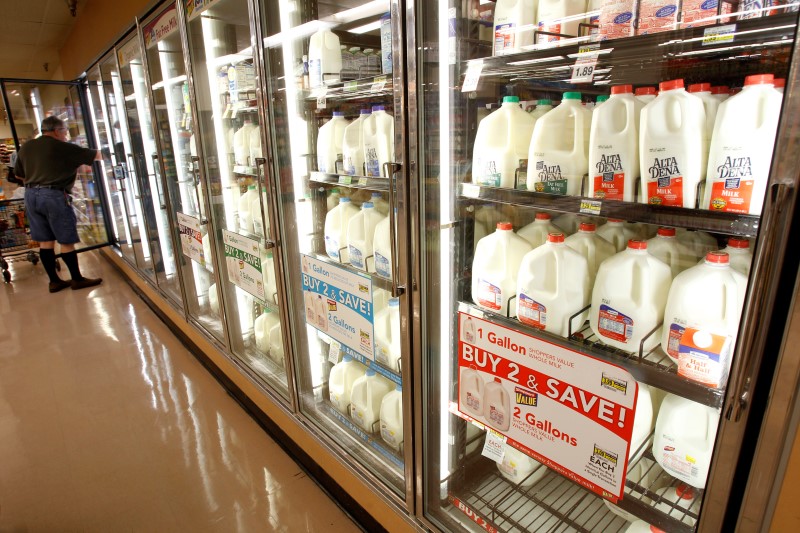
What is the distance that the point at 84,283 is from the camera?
5367mm

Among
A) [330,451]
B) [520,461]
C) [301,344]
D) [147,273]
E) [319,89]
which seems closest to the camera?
[520,461]

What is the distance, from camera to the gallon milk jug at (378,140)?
1.70 m

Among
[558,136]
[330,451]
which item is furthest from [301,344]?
[558,136]

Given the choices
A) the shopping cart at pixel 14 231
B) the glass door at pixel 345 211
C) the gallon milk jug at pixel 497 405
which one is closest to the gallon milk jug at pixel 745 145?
the gallon milk jug at pixel 497 405

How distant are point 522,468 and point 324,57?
5.67 feet

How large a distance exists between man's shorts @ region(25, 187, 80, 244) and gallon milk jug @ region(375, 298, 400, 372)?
479cm

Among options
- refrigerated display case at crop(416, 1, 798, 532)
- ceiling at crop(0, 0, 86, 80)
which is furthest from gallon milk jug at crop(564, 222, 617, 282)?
ceiling at crop(0, 0, 86, 80)

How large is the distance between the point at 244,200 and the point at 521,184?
6.41 feet

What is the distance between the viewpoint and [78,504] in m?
2.19

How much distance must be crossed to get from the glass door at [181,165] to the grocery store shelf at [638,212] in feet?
7.27

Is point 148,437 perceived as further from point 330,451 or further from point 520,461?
point 520,461

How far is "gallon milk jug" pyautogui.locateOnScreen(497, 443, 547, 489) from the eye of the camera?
1.66 metres

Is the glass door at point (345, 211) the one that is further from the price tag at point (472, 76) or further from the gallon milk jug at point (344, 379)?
the price tag at point (472, 76)

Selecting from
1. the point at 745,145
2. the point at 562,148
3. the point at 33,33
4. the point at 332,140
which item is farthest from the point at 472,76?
the point at 33,33
